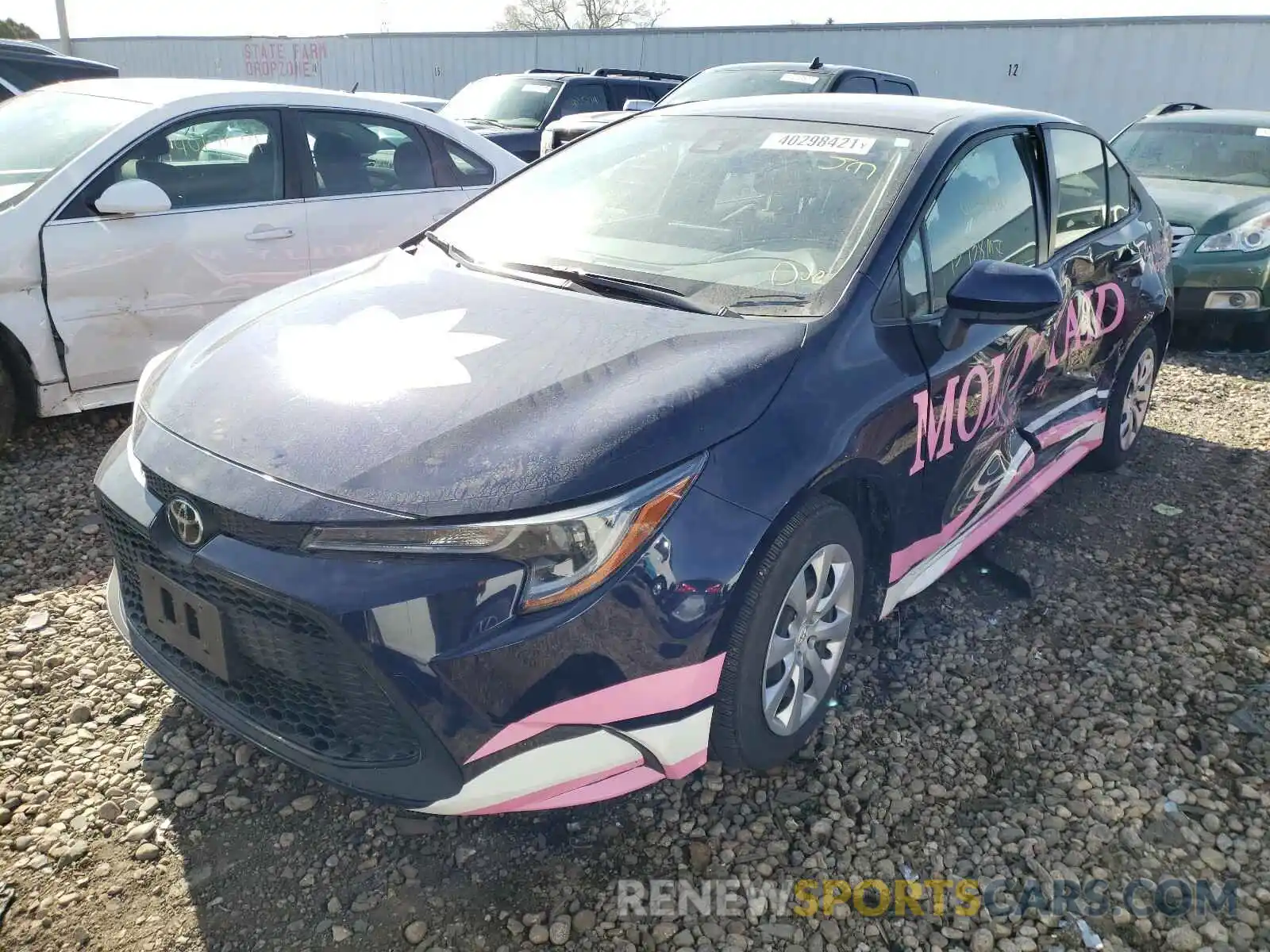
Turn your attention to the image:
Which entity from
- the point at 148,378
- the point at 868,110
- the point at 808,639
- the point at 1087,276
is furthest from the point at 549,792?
the point at 1087,276

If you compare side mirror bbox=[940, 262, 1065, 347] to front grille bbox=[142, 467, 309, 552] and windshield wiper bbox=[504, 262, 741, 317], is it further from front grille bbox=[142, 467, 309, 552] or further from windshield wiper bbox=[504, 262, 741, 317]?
front grille bbox=[142, 467, 309, 552]

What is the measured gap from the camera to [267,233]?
174 inches

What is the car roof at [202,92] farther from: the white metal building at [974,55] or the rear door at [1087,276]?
the white metal building at [974,55]

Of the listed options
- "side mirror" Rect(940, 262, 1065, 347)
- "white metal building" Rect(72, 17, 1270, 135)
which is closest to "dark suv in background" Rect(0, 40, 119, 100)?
"side mirror" Rect(940, 262, 1065, 347)

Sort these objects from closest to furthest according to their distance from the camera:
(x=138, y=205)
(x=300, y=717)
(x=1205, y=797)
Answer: (x=300, y=717) → (x=1205, y=797) → (x=138, y=205)

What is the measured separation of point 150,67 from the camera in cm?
2359

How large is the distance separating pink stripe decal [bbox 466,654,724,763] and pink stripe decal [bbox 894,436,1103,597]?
128 cm

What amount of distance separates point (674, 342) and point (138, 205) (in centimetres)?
286

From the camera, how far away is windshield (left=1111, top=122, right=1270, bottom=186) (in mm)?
7051

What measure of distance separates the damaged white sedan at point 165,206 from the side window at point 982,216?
9.83ft

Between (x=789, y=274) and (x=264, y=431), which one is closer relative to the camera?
(x=264, y=431)

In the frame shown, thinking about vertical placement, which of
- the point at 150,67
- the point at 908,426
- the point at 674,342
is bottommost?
the point at 150,67

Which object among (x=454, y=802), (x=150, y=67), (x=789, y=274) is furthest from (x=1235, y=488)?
(x=150, y=67)

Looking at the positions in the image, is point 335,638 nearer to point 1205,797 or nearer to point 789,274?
point 789,274
